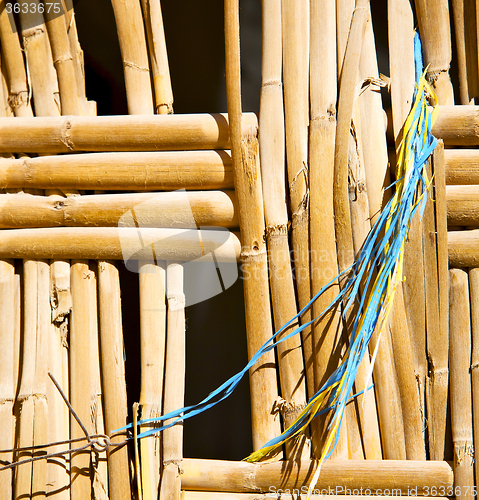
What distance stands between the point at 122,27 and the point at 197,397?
3.63 feet

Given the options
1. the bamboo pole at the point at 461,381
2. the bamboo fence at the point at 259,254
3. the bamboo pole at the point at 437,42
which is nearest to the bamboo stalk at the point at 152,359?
the bamboo fence at the point at 259,254

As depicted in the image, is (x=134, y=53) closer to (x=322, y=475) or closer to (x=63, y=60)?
(x=63, y=60)

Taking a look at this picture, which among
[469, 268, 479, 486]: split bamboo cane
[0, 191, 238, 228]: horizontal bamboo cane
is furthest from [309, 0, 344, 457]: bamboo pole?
[469, 268, 479, 486]: split bamboo cane

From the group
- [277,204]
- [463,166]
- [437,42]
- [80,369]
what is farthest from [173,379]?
[437,42]

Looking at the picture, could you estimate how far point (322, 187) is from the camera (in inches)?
39.9

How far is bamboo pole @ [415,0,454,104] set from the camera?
1.05 m

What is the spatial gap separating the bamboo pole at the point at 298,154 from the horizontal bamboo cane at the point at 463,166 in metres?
0.35

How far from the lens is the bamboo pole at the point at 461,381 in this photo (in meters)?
0.97

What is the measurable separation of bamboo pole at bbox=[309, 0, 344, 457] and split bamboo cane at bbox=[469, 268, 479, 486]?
33 cm

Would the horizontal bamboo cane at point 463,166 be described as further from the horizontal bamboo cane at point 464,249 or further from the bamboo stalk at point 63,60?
the bamboo stalk at point 63,60

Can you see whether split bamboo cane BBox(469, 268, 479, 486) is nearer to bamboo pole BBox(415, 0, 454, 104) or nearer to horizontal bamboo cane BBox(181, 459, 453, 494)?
horizontal bamboo cane BBox(181, 459, 453, 494)

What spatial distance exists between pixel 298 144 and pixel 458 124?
390 millimetres

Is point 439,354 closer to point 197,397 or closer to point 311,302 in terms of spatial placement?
point 311,302

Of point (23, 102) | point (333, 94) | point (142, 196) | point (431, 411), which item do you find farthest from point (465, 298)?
point (23, 102)
